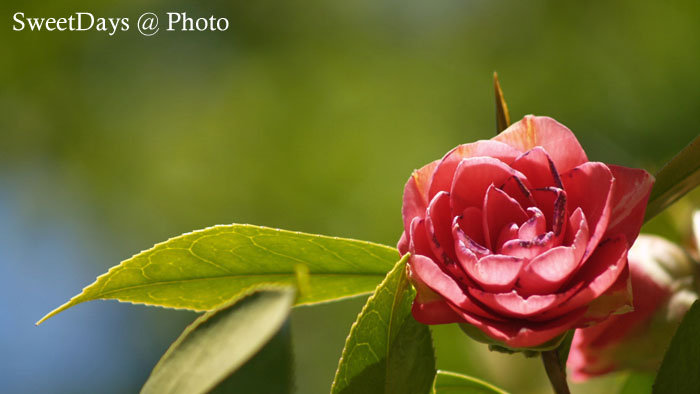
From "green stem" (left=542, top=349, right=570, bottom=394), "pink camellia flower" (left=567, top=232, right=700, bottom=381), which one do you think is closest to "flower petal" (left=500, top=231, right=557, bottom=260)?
"green stem" (left=542, top=349, right=570, bottom=394)

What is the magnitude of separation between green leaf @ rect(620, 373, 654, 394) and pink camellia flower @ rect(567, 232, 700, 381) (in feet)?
0.11

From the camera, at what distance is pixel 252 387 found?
45 centimetres

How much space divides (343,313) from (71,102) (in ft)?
9.72

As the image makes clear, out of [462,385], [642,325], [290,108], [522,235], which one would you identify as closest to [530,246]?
[522,235]

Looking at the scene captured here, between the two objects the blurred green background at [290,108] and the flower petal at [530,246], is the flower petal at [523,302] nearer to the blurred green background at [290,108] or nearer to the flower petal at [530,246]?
the flower petal at [530,246]

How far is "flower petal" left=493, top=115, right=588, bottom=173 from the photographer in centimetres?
56

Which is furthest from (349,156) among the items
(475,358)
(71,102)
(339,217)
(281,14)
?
(475,358)

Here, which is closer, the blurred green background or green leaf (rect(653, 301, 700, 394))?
green leaf (rect(653, 301, 700, 394))

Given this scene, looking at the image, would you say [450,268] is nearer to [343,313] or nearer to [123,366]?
[343,313]

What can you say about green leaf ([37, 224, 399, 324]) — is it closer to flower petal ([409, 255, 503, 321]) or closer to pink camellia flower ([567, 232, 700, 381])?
flower petal ([409, 255, 503, 321])

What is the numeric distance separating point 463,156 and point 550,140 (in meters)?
0.07

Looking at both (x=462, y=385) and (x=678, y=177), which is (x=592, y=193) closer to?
(x=678, y=177)

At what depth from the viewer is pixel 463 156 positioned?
0.56 metres

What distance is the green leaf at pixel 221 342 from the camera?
413 millimetres
